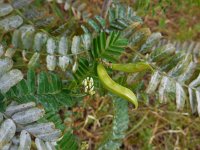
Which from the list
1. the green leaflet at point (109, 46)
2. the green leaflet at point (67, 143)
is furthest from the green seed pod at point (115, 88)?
the green leaflet at point (67, 143)

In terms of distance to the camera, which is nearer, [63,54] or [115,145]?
[63,54]

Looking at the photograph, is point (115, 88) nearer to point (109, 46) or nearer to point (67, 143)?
point (109, 46)

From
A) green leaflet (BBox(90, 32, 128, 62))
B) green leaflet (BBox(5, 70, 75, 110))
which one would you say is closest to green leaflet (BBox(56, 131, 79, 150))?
green leaflet (BBox(5, 70, 75, 110))

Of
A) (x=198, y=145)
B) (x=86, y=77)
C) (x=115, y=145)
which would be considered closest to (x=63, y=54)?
(x=86, y=77)

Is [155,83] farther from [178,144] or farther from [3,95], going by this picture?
[178,144]

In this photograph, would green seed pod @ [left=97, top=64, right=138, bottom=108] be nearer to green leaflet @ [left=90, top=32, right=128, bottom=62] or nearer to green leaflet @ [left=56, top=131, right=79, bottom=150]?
green leaflet @ [left=90, top=32, right=128, bottom=62]

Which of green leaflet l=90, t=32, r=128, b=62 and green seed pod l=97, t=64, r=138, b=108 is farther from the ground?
green leaflet l=90, t=32, r=128, b=62

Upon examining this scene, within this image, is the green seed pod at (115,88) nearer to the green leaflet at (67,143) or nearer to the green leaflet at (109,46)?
the green leaflet at (109,46)

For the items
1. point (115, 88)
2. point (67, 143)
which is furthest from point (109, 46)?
point (67, 143)

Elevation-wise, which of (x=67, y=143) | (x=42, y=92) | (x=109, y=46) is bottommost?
(x=67, y=143)
